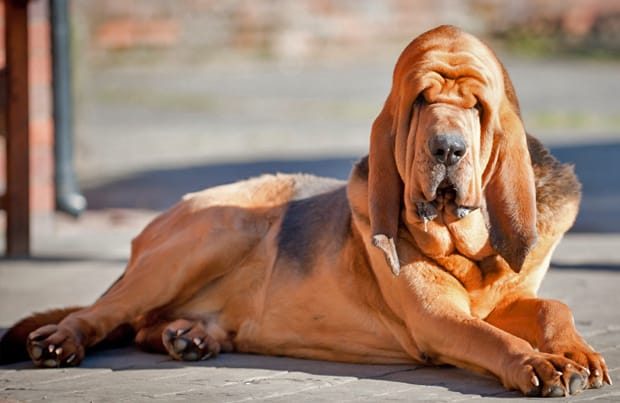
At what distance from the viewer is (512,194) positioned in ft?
15.9

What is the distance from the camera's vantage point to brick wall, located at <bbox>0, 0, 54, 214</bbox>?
10.0m

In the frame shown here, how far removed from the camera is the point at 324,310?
5.54 metres

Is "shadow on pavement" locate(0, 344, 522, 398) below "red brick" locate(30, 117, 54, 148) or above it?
below

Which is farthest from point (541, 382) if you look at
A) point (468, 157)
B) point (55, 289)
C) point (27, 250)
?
Result: point (27, 250)

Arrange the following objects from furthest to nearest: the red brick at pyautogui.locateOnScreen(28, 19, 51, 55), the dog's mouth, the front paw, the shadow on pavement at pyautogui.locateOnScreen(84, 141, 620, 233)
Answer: the shadow on pavement at pyautogui.locateOnScreen(84, 141, 620, 233) < the red brick at pyautogui.locateOnScreen(28, 19, 51, 55) < the dog's mouth < the front paw

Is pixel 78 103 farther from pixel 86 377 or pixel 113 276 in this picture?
pixel 86 377

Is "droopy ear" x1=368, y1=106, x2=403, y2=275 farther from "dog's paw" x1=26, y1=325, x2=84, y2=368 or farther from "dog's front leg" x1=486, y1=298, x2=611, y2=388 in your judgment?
"dog's paw" x1=26, y1=325, x2=84, y2=368

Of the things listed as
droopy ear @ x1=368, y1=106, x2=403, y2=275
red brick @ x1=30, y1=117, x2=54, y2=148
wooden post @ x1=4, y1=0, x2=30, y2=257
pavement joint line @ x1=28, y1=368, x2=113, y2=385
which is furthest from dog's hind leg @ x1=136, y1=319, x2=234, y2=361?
red brick @ x1=30, y1=117, x2=54, y2=148

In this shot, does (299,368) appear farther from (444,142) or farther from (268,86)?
(268,86)

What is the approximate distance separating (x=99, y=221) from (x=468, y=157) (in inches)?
259

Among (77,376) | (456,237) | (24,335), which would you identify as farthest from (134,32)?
(456,237)

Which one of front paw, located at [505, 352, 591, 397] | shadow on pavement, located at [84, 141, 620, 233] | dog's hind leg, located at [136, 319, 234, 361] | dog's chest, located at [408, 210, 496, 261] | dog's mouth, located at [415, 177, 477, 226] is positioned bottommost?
shadow on pavement, located at [84, 141, 620, 233]

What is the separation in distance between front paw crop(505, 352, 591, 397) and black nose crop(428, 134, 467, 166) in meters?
0.75

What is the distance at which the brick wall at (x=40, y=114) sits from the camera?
10.0 metres
